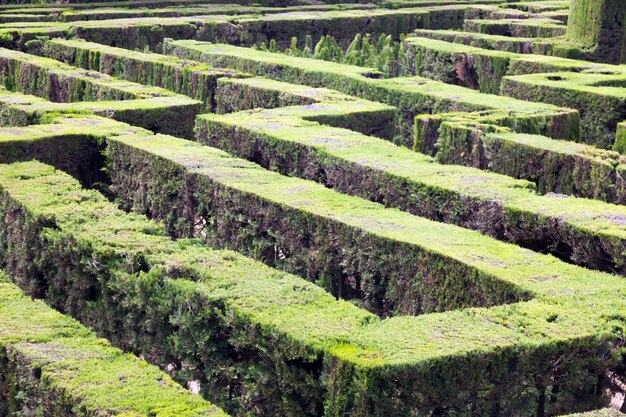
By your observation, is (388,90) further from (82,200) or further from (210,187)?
(82,200)

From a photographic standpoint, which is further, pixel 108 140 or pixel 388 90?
pixel 388 90

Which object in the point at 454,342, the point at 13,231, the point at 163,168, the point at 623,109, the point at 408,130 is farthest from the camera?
the point at 408,130

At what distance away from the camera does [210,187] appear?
13.7 meters

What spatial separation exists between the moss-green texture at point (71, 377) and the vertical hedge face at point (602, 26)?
57.5 feet

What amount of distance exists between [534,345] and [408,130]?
12.4 meters

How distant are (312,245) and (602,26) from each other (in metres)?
14.4

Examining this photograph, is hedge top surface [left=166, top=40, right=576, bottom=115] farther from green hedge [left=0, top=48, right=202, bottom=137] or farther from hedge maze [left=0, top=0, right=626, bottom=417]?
green hedge [left=0, top=48, right=202, bottom=137]

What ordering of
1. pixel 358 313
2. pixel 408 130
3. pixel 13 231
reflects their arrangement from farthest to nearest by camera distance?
pixel 408 130
pixel 13 231
pixel 358 313

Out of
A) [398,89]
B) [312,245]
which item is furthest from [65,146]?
[398,89]

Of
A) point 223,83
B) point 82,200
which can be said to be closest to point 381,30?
point 223,83

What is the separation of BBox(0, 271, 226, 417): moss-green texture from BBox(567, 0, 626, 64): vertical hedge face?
1754 cm

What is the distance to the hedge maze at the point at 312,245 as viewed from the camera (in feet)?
27.5

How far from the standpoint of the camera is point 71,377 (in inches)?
326

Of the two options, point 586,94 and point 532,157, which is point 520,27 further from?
point 532,157
